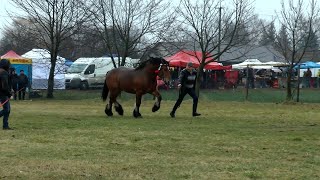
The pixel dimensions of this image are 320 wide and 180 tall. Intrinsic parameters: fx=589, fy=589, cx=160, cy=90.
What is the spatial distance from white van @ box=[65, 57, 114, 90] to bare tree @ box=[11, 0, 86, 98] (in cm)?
879

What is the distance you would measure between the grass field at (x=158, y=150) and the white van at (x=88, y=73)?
2659 centimetres

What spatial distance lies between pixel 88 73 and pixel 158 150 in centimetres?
3345

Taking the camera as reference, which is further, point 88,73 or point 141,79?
point 88,73

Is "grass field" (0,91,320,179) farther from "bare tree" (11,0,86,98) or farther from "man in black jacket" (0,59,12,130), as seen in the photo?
"bare tree" (11,0,86,98)

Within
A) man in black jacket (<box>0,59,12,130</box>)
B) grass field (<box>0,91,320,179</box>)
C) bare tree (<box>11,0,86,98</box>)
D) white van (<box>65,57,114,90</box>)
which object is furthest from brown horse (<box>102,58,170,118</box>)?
white van (<box>65,57,114,90</box>)

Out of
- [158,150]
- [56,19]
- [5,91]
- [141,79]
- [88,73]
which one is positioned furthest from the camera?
[88,73]

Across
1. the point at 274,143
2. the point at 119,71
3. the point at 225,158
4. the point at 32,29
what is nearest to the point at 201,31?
the point at 32,29

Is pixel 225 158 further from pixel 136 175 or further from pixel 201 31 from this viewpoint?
pixel 201 31

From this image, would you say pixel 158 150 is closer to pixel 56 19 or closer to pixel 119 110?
pixel 119 110

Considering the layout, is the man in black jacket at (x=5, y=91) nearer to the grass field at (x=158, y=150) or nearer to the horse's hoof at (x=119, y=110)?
the grass field at (x=158, y=150)

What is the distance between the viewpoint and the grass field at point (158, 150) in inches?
320

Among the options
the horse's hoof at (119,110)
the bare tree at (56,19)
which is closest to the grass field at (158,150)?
the horse's hoof at (119,110)

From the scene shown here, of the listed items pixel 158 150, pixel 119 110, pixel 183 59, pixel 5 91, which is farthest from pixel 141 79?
pixel 183 59

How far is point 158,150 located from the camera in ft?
34.3
